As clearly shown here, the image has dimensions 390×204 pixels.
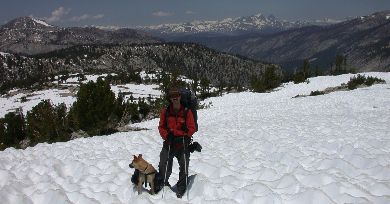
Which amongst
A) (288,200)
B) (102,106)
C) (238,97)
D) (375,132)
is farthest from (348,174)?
(238,97)

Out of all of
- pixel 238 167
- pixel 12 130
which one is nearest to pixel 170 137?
pixel 238 167

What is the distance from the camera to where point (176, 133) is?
32.0 feet

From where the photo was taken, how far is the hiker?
966cm

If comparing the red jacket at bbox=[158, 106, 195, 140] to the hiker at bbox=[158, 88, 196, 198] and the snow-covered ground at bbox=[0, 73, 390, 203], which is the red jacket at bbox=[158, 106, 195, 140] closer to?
the hiker at bbox=[158, 88, 196, 198]

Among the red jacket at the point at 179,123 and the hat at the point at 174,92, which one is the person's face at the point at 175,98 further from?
the red jacket at the point at 179,123

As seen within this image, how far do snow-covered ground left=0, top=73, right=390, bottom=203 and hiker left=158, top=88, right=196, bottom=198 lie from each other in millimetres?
640

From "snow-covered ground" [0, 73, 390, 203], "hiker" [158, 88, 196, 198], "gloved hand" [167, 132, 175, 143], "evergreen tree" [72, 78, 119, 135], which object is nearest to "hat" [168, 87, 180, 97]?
"hiker" [158, 88, 196, 198]

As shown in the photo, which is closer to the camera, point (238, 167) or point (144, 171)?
point (144, 171)

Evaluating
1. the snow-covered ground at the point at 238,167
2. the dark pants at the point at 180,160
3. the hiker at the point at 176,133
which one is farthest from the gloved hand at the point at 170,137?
the snow-covered ground at the point at 238,167

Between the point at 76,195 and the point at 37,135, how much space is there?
1727 inches

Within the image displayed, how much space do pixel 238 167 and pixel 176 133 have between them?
3.82m

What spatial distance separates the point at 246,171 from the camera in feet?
39.5

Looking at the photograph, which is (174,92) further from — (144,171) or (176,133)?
(144,171)

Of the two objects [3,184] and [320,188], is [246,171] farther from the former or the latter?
[3,184]
